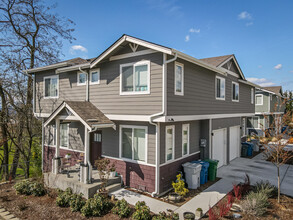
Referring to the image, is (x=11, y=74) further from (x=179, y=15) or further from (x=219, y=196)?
(x=219, y=196)

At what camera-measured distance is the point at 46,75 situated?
41.3 feet

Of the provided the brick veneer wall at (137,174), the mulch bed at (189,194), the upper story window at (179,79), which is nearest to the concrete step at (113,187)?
the brick veneer wall at (137,174)

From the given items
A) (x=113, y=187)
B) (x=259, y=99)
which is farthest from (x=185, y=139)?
(x=259, y=99)

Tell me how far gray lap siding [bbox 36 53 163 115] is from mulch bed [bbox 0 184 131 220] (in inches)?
165

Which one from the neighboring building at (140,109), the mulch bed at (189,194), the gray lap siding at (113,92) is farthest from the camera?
the neighboring building at (140,109)

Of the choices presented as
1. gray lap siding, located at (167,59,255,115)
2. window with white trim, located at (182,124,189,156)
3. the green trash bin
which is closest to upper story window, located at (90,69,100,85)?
gray lap siding, located at (167,59,255,115)

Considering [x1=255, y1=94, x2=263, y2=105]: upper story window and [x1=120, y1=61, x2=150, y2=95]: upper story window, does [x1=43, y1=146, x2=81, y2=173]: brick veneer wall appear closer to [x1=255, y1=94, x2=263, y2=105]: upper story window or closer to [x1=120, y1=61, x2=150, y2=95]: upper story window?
[x1=120, y1=61, x2=150, y2=95]: upper story window

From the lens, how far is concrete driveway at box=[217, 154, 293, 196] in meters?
9.51

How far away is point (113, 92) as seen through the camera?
8.98 meters

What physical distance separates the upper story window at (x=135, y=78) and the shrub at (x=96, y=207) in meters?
4.42

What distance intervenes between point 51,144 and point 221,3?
45.8 feet

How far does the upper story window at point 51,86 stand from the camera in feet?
39.6

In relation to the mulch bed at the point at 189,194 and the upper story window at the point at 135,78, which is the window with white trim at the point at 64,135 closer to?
the upper story window at the point at 135,78

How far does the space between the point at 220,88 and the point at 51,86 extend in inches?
435
